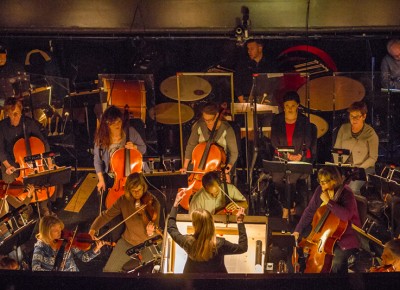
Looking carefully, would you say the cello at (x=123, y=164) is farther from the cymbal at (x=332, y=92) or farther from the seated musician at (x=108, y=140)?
the cymbal at (x=332, y=92)

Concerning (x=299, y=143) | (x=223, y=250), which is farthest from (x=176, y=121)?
(x=223, y=250)

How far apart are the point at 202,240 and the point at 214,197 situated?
1.55 meters

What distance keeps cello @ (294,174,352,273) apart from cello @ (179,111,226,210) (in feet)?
6.21

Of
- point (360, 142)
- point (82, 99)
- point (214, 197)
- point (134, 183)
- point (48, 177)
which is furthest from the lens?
point (82, 99)

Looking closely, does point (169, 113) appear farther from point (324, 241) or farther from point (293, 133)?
point (324, 241)

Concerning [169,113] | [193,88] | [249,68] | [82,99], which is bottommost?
[169,113]

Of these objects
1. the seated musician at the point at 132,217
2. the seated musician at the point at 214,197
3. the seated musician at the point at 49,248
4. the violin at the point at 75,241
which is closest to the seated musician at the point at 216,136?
the seated musician at the point at 214,197

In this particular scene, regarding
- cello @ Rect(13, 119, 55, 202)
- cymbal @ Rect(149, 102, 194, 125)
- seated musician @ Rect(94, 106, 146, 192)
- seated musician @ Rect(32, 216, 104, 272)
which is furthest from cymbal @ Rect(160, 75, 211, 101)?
seated musician @ Rect(32, 216, 104, 272)

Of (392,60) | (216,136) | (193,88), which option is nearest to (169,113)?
(193,88)

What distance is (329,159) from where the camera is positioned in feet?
32.7

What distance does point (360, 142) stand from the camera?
27.9 ft

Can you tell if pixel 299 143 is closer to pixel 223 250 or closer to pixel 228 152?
pixel 228 152

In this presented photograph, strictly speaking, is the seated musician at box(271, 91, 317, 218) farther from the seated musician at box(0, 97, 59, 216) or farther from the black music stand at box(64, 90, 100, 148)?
the seated musician at box(0, 97, 59, 216)

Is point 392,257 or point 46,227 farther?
point 46,227
